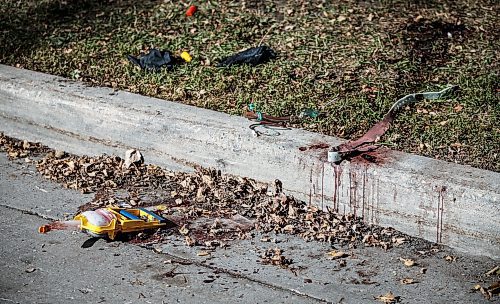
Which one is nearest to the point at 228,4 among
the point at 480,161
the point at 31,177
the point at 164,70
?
the point at 164,70

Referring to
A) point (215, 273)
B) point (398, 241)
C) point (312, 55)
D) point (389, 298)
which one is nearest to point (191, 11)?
point (312, 55)

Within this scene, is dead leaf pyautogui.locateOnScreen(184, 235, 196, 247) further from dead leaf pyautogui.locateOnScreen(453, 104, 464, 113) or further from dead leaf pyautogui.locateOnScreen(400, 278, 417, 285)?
dead leaf pyautogui.locateOnScreen(453, 104, 464, 113)

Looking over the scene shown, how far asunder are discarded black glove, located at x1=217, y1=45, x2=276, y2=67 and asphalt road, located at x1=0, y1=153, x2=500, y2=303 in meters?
1.94

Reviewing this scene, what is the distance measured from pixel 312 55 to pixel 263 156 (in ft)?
5.06

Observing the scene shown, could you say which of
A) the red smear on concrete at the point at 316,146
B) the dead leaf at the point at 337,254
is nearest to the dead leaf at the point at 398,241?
the dead leaf at the point at 337,254

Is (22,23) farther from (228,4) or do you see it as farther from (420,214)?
(420,214)

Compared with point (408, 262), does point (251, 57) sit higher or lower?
higher

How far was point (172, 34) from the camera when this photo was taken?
6848 millimetres

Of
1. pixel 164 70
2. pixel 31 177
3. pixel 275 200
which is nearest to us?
pixel 275 200

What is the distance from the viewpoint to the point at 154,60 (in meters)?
6.30

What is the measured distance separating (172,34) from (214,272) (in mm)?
3002

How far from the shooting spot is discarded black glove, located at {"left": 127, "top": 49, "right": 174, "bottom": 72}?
246 inches

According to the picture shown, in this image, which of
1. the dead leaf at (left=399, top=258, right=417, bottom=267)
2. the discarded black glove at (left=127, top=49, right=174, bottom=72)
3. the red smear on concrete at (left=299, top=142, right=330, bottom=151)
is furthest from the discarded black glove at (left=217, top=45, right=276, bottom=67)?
the dead leaf at (left=399, top=258, right=417, bottom=267)

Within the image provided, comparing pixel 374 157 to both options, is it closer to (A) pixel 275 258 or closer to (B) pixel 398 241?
(B) pixel 398 241
